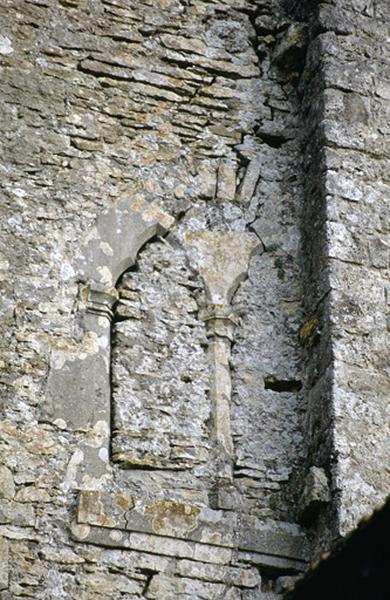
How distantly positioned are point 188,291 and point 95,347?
2.21 feet

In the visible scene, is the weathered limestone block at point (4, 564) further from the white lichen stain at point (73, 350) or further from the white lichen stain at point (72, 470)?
the white lichen stain at point (73, 350)

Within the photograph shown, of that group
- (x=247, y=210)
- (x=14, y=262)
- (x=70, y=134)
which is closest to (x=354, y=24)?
(x=247, y=210)

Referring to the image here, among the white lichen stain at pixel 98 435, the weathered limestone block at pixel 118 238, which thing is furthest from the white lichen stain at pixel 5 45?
the white lichen stain at pixel 98 435

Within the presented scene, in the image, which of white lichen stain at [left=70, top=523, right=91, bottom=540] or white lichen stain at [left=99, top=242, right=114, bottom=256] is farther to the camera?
white lichen stain at [left=99, top=242, right=114, bottom=256]

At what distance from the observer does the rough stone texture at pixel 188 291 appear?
6.51 m

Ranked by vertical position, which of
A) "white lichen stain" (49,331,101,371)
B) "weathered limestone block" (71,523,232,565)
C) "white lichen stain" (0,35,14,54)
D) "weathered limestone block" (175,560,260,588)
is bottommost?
"weathered limestone block" (175,560,260,588)

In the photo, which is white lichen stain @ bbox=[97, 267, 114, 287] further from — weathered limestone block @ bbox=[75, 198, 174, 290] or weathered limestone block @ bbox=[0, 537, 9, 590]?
weathered limestone block @ bbox=[0, 537, 9, 590]

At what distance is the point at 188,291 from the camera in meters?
7.29

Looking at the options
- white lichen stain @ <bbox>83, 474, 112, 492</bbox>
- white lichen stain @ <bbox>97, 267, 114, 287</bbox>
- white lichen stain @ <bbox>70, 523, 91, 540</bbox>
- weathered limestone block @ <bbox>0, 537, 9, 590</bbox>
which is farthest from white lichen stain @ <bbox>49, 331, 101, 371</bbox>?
weathered limestone block @ <bbox>0, 537, 9, 590</bbox>

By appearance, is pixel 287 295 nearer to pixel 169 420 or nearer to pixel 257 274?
pixel 257 274

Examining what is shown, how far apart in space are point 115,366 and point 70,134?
1.31 meters

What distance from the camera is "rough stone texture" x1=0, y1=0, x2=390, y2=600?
21.4 ft

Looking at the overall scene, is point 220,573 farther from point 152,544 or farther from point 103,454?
point 103,454

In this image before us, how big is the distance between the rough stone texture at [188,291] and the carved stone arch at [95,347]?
0.01 m
